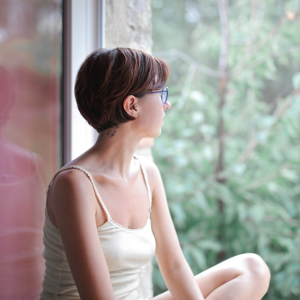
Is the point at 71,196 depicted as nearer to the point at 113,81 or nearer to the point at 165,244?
the point at 113,81

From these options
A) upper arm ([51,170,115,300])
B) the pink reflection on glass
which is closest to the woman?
upper arm ([51,170,115,300])

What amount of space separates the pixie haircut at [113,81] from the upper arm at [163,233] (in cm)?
31

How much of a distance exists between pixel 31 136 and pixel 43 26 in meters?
0.44

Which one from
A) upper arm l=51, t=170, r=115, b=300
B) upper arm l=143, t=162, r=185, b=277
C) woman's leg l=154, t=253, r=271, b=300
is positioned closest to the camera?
upper arm l=51, t=170, r=115, b=300

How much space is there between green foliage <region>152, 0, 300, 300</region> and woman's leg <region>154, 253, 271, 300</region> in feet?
4.12

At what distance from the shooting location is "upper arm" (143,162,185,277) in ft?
4.45

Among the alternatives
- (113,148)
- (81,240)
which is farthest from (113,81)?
(81,240)

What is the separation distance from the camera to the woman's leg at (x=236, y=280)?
1243 mm

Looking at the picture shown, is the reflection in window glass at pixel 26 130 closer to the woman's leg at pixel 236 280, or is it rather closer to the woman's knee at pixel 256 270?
the woman's leg at pixel 236 280

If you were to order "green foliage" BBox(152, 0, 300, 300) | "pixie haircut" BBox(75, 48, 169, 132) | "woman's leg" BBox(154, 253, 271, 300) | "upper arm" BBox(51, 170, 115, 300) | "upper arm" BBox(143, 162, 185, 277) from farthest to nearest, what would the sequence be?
1. "green foliage" BBox(152, 0, 300, 300)
2. "upper arm" BBox(143, 162, 185, 277)
3. "woman's leg" BBox(154, 253, 271, 300)
4. "pixie haircut" BBox(75, 48, 169, 132)
5. "upper arm" BBox(51, 170, 115, 300)

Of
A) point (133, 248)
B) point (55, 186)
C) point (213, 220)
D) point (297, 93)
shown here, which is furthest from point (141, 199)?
point (297, 93)

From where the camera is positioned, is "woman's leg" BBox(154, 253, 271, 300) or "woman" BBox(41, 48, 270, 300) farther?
"woman's leg" BBox(154, 253, 271, 300)

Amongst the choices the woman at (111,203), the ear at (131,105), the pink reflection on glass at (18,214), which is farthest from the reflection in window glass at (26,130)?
the ear at (131,105)

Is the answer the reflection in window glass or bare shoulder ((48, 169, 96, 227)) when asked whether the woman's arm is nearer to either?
bare shoulder ((48, 169, 96, 227))
